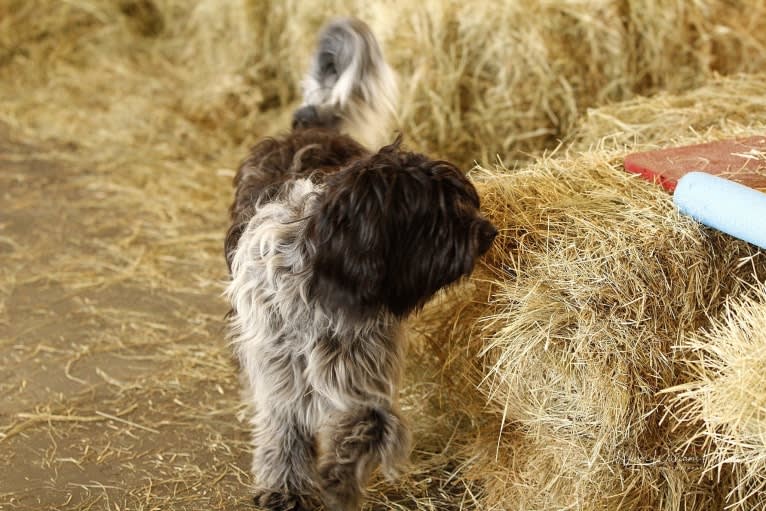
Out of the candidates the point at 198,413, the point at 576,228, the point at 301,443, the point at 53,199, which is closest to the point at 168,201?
the point at 53,199

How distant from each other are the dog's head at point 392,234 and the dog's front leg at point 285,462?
Answer: 0.55 m

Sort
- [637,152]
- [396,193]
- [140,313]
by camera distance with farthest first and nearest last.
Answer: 1. [140,313]
2. [637,152]
3. [396,193]

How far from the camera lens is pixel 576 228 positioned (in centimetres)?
316

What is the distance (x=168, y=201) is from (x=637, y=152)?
344 centimetres

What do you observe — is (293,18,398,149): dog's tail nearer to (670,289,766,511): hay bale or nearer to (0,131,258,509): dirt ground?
(0,131,258,509): dirt ground

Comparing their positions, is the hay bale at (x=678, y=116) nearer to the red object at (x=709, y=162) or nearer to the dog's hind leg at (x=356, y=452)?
the red object at (x=709, y=162)

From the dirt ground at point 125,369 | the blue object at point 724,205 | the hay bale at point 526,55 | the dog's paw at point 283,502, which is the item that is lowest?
the dirt ground at point 125,369

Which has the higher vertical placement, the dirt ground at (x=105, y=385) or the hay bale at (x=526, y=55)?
the hay bale at (x=526, y=55)

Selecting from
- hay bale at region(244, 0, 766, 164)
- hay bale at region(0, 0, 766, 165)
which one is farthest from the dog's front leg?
hay bale at region(244, 0, 766, 164)

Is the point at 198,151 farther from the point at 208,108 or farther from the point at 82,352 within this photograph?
the point at 82,352

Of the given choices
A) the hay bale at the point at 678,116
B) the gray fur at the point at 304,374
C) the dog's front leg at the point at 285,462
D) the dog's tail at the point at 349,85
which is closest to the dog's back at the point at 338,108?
the dog's tail at the point at 349,85

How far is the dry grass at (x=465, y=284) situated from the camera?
9.95 feet

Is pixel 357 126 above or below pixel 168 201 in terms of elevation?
above

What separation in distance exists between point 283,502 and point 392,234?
1.08 meters
